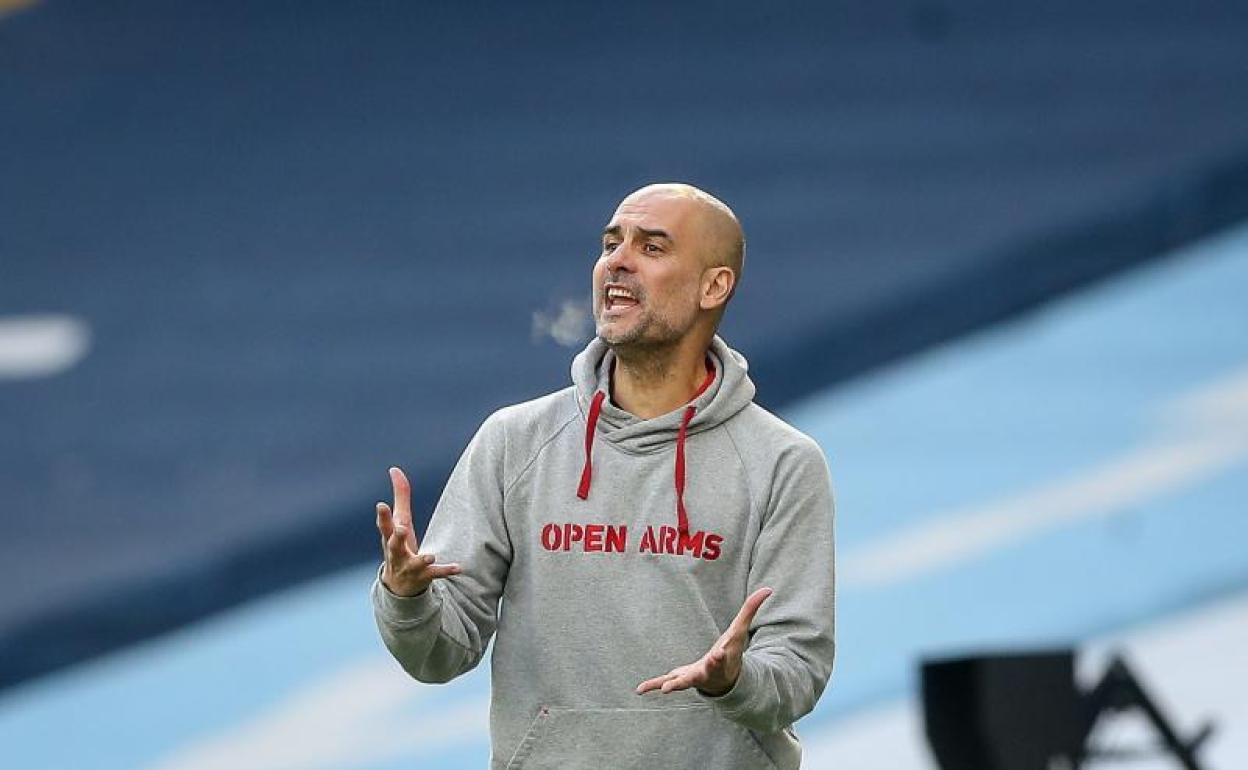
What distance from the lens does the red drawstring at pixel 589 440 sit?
8.48ft

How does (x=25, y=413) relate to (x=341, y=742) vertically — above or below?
above

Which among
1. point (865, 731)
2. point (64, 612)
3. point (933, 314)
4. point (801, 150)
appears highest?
point (801, 150)

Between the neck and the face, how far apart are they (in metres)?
0.03

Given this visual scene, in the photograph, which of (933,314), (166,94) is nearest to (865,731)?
(933,314)

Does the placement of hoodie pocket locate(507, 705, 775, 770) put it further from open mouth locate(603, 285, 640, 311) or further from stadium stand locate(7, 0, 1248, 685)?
stadium stand locate(7, 0, 1248, 685)

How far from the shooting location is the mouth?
258 centimetres

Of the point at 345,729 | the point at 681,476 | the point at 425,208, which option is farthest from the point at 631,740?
the point at 425,208

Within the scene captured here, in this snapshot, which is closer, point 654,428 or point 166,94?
point 654,428

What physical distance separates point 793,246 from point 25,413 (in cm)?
155

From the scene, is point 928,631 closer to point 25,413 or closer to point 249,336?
point 249,336

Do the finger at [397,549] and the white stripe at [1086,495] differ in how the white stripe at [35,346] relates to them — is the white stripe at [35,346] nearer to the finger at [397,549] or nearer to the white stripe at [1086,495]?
the white stripe at [1086,495]

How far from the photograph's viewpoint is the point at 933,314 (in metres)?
4.58

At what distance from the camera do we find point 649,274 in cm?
258

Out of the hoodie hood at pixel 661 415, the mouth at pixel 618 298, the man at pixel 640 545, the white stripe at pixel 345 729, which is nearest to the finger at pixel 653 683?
the man at pixel 640 545
